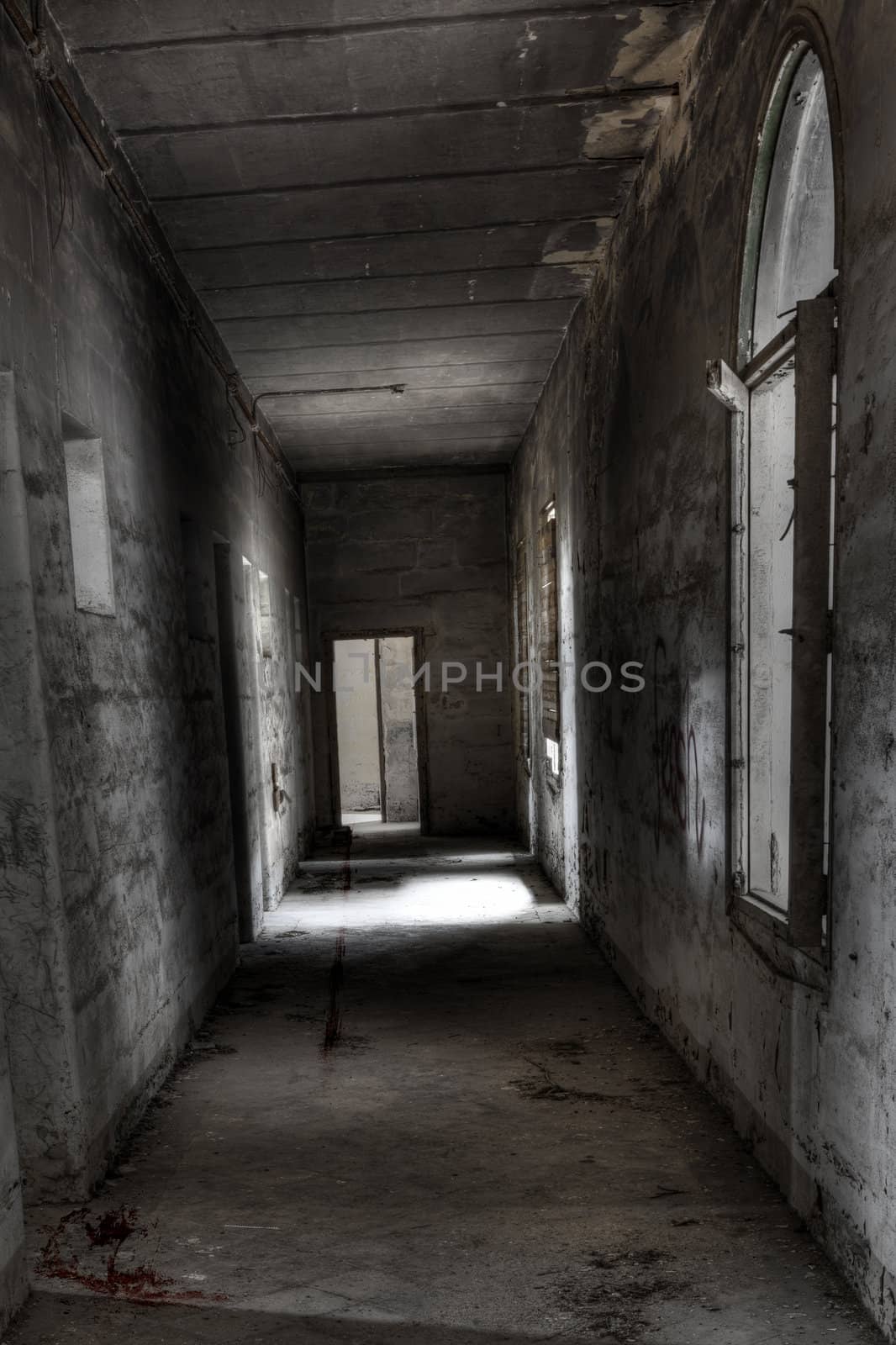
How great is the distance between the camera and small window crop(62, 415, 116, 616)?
3.16 m

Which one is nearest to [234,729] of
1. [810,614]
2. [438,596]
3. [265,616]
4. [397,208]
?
[265,616]

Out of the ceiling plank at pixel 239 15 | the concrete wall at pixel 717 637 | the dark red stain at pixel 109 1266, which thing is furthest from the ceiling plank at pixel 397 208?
the dark red stain at pixel 109 1266

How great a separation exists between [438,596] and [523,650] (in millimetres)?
1343

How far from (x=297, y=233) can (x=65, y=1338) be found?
13.1ft

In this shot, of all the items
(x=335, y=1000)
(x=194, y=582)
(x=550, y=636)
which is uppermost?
(x=194, y=582)

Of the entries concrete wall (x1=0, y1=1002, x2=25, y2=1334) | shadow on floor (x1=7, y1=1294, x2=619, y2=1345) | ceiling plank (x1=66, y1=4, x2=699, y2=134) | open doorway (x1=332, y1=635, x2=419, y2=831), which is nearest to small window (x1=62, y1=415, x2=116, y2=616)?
ceiling plank (x1=66, y1=4, x2=699, y2=134)

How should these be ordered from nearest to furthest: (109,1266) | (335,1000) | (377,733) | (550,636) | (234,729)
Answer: (109,1266)
(335,1000)
(234,729)
(550,636)
(377,733)

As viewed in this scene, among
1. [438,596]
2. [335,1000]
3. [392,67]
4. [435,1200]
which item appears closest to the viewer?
[435,1200]

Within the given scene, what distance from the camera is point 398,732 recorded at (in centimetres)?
1197

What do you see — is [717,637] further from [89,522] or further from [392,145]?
[392,145]

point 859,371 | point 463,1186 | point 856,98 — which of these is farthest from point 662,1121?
point 856,98

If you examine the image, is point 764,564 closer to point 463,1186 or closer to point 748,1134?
point 748,1134

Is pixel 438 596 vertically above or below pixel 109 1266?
above

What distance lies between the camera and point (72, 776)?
8.94 ft
